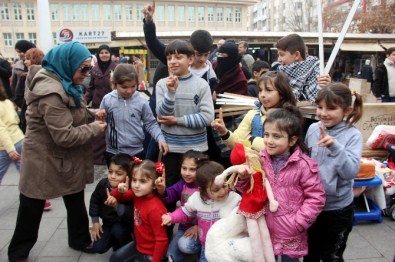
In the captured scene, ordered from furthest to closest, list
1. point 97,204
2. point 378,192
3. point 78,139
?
1. point 378,192
2. point 97,204
3. point 78,139

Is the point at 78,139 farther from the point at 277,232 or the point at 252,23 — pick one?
the point at 252,23

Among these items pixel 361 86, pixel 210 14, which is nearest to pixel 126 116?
pixel 361 86

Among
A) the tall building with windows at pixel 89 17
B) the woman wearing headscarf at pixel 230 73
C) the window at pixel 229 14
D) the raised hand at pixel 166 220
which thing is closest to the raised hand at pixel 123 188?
the raised hand at pixel 166 220

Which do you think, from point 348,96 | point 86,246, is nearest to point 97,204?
point 86,246

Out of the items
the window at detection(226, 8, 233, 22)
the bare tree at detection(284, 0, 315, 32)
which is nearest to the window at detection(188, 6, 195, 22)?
the window at detection(226, 8, 233, 22)

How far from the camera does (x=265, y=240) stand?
218 centimetres

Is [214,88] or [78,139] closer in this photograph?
[78,139]

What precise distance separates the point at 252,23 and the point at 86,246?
3701 inches

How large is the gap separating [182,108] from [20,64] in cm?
463

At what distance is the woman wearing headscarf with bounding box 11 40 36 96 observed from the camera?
6.07 meters

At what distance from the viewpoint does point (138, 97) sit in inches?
132

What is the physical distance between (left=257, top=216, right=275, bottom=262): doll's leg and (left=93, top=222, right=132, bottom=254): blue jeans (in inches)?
58.1

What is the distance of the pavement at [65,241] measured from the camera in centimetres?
324

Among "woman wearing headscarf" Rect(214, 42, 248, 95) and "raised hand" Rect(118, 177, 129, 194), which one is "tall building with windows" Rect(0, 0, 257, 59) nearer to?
"woman wearing headscarf" Rect(214, 42, 248, 95)
